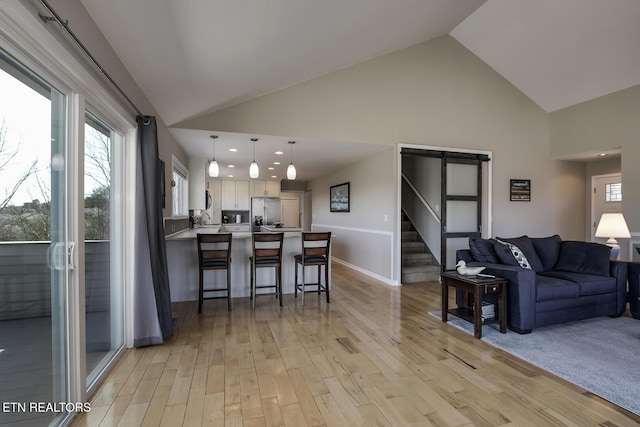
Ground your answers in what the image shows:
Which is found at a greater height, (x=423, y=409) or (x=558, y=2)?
(x=558, y=2)

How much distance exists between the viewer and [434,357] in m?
2.57

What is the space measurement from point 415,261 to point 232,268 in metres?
3.54

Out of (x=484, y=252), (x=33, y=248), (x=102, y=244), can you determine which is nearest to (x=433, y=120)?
(x=484, y=252)

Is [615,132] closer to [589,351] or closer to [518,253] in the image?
[518,253]

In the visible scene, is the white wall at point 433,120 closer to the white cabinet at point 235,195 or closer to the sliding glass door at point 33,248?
the sliding glass door at point 33,248

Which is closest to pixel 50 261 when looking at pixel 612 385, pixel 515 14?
pixel 612 385

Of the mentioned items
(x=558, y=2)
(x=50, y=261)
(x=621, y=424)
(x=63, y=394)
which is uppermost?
(x=558, y=2)

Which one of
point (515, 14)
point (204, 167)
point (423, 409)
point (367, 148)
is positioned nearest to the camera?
point (423, 409)

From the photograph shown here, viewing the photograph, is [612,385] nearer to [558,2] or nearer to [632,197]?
[632,197]

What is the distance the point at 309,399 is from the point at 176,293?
112 inches

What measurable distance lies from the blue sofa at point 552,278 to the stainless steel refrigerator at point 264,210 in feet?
21.2

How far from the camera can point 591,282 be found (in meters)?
3.40

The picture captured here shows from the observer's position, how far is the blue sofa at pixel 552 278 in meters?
3.07

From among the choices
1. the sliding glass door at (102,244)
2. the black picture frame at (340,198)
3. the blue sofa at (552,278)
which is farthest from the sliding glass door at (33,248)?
the black picture frame at (340,198)
